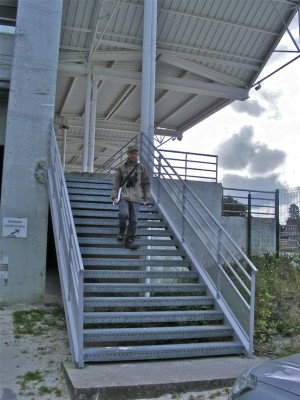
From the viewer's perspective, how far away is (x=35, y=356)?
5914mm

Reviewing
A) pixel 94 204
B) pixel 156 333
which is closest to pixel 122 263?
pixel 156 333

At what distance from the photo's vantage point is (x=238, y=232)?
13.8 meters

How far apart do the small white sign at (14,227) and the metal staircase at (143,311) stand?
1174 millimetres

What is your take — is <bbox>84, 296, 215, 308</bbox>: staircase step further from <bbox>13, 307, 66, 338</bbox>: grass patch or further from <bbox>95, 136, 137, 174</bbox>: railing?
<bbox>95, 136, 137, 174</bbox>: railing

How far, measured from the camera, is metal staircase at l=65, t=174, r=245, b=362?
18.8 ft

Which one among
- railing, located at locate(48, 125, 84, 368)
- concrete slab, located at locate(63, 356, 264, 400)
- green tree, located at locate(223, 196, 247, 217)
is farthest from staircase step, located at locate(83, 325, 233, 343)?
green tree, located at locate(223, 196, 247, 217)

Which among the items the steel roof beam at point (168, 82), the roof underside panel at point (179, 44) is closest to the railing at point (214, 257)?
the roof underside panel at point (179, 44)

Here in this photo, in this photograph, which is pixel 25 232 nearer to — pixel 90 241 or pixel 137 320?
pixel 90 241

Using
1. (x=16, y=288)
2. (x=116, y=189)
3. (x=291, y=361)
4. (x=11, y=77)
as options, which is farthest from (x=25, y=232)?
(x=291, y=361)

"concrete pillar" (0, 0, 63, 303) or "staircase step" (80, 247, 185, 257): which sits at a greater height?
"concrete pillar" (0, 0, 63, 303)

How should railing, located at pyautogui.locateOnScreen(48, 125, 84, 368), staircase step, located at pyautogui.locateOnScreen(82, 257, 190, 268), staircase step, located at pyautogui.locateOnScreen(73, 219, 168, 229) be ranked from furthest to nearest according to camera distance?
staircase step, located at pyautogui.locateOnScreen(73, 219, 168, 229), staircase step, located at pyautogui.locateOnScreen(82, 257, 190, 268), railing, located at pyautogui.locateOnScreen(48, 125, 84, 368)

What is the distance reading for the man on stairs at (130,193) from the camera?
7.63 metres

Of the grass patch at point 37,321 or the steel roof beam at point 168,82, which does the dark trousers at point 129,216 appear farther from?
the steel roof beam at point 168,82

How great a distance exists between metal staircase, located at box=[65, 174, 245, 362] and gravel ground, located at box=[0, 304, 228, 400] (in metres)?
0.51
